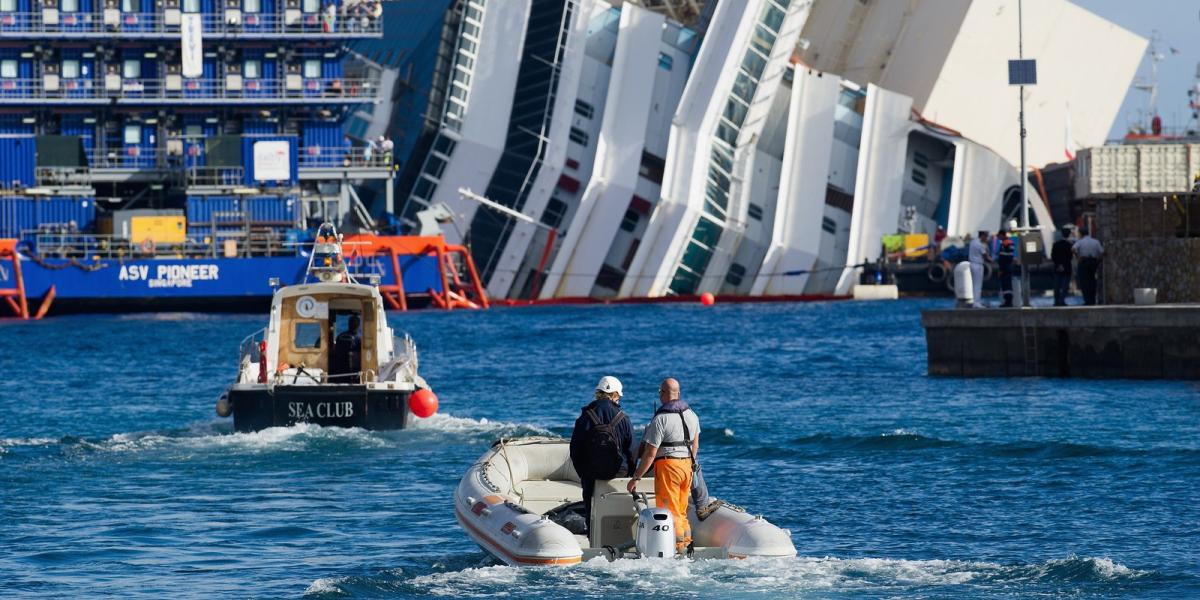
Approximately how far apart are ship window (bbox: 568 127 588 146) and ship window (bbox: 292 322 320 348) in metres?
52.2

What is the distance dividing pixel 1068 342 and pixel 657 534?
21136 mm

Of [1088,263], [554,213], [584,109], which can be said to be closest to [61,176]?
[554,213]

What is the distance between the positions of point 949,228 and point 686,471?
65.2 meters

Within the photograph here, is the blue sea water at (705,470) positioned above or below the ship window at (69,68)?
below

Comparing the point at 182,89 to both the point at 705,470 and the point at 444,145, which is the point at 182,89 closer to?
the point at 444,145

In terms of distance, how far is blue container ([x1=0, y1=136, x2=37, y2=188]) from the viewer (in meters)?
80.2

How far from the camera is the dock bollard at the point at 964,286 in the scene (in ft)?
129

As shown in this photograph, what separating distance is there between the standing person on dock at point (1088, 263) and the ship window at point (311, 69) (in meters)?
51.4

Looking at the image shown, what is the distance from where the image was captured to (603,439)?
1927cm

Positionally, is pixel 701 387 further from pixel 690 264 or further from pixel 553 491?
pixel 690 264

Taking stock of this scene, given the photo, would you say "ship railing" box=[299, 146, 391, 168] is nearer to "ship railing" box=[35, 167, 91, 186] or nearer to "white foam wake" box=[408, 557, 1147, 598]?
"ship railing" box=[35, 167, 91, 186]

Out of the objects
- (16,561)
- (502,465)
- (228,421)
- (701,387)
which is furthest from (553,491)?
(701,387)

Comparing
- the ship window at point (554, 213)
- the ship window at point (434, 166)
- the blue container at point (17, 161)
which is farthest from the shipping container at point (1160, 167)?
the blue container at point (17, 161)

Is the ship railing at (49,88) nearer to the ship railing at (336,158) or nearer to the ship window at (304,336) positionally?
the ship railing at (336,158)
